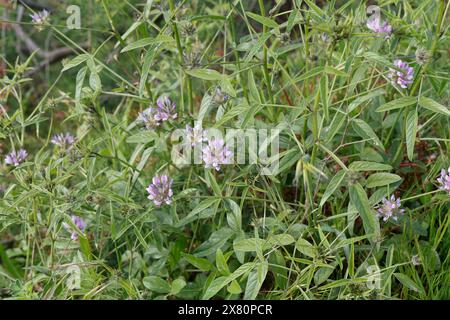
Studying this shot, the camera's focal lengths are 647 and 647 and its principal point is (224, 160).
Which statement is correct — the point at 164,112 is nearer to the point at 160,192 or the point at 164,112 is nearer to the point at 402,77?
the point at 160,192

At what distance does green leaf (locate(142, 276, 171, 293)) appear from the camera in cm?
158

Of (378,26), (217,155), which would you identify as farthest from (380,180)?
(378,26)

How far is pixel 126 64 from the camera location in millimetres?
3127

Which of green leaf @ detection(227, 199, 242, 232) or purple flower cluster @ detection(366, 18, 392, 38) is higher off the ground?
purple flower cluster @ detection(366, 18, 392, 38)

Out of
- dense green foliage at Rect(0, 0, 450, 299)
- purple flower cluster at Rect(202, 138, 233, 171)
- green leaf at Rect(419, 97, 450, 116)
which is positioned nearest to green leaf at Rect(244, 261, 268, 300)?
dense green foliage at Rect(0, 0, 450, 299)

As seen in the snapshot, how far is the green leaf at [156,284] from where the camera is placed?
5.18 ft

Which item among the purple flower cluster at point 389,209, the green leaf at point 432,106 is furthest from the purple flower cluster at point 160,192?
the green leaf at point 432,106

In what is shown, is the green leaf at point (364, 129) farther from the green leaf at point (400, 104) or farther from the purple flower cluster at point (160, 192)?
the purple flower cluster at point (160, 192)

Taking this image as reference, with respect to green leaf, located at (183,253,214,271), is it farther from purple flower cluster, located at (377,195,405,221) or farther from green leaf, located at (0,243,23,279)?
green leaf, located at (0,243,23,279)

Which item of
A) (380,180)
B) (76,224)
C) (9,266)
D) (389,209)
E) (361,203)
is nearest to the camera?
(361,203)

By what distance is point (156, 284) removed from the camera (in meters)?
1.58

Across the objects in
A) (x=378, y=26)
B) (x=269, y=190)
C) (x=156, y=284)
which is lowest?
(x=156, y=284)
